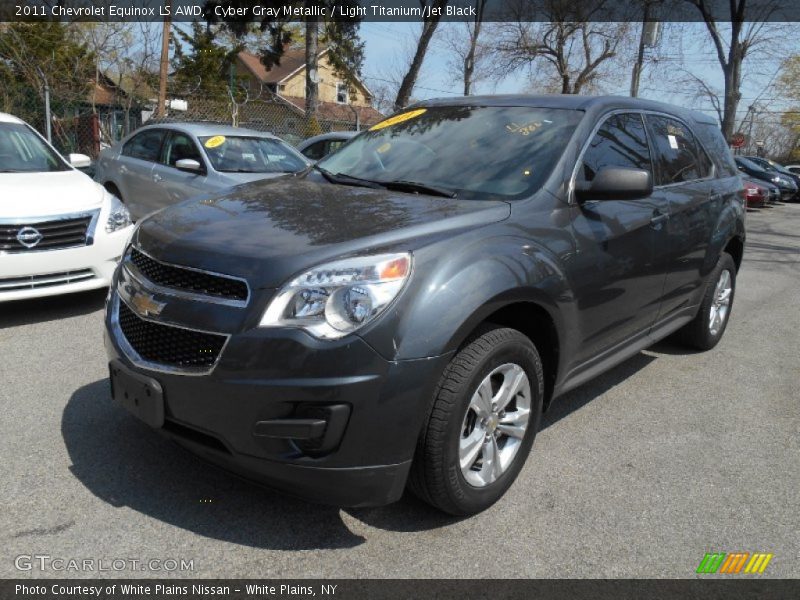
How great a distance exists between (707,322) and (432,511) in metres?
3.20

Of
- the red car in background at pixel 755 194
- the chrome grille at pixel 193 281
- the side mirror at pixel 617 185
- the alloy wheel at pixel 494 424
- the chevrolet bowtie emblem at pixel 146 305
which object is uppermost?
the side mirror at pixel 617 185

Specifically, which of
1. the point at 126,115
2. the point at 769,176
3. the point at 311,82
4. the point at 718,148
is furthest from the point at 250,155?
the point at 769,176

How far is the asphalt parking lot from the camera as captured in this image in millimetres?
2551

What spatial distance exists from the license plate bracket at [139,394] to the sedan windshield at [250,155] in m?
5.55

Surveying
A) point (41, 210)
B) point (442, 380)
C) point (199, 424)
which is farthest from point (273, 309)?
point (41, 210)

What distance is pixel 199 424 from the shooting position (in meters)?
A: 2.47

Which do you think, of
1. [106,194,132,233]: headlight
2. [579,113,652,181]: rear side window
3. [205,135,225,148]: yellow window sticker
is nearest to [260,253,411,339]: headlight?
[579,113,652,181]: rear side window

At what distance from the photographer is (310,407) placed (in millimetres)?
2328

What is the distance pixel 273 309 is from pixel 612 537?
1.65 meters

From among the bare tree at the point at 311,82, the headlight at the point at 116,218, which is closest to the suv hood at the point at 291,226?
the headlight at the point at 116,218

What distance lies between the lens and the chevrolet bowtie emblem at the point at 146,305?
259cm

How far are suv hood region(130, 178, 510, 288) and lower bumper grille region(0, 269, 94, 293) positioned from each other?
2.30 m

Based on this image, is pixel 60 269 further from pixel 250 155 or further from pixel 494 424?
pixel 250 155

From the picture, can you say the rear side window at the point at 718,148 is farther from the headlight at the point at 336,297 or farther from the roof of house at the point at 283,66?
the roof of house at the point at 283,66
